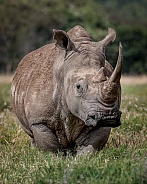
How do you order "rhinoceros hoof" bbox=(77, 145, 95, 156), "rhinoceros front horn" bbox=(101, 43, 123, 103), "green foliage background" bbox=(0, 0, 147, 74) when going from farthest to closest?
"green foliage background" bbox=(0, 0, 147, 74), "rhinoceros hoof" bbox=(77, 145, 95, 156), "rhinoceros front horn" bbox=(101, 43, 123, 103)

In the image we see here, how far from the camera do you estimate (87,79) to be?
6.76m

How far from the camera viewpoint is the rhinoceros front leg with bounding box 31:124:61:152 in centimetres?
753

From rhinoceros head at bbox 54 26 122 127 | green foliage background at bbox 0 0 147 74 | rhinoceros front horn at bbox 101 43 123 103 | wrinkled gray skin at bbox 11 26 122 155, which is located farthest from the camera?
green foliage background at bbox 0 0 147 74

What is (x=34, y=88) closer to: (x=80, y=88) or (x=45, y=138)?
(x=45, y=138)

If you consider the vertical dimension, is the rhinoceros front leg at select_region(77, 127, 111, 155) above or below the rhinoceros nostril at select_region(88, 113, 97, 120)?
below

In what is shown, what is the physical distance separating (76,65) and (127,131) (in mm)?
2696

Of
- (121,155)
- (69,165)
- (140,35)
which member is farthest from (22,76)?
(140,35)

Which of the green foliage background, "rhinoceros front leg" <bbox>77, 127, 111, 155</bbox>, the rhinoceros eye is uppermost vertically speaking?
the rhinoceros eye

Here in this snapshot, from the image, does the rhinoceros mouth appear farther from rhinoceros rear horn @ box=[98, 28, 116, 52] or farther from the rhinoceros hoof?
rhinoceros rear horn @ box=[98, 28, 116, 52]

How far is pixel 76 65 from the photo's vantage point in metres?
7.14

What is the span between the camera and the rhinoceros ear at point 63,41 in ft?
24.0

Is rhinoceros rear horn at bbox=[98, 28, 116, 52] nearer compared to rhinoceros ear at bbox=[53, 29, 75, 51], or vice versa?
rhinoceros ear at bbox=[53, 29, 75, 51]

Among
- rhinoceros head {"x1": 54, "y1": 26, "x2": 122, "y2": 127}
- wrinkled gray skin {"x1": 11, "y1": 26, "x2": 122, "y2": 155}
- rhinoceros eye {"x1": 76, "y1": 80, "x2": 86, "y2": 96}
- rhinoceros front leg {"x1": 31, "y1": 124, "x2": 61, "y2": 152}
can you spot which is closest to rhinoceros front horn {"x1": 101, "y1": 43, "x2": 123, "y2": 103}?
rhinoceros head {"x1": 54, "y1": 26, "x2": 122, "y2": 127}

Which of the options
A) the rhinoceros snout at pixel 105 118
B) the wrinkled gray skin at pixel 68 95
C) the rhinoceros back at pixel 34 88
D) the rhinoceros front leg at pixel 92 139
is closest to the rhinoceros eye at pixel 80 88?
the wrinkled gray skin at pixel 68 95
